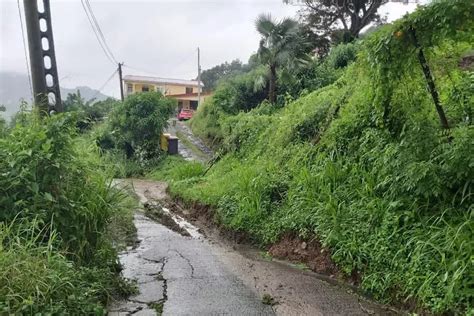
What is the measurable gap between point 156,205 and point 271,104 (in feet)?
26.9

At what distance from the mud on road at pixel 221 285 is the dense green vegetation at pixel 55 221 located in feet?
1.65

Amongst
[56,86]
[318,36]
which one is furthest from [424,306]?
[318,36]

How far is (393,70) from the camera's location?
211 inches

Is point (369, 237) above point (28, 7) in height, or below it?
below

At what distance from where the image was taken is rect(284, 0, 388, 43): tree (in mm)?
26953

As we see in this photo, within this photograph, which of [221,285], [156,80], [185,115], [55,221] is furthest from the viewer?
[156,80]

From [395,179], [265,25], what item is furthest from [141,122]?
[395,179]

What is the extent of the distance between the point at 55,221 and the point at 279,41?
46.3 ft

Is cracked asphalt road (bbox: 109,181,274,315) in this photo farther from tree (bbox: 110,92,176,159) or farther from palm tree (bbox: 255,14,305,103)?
tree (bbox: 110,92,176,159)

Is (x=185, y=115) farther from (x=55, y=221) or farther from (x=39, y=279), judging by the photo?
(x=39, y=279)

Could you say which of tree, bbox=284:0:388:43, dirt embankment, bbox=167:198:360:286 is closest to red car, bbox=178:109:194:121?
tree, bbox=284:0:388:43

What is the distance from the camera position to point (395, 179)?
18.2 feet

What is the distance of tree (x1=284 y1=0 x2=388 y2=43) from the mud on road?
22737 millimetres

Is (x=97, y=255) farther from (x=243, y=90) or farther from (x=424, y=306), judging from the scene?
(x=243, y=90)
